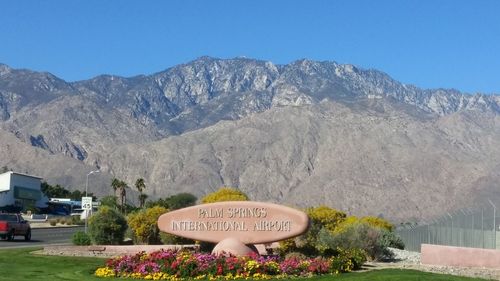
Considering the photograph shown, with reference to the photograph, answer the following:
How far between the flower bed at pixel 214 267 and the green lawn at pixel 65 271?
86cm

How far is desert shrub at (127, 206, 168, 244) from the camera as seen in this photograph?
39.1 meters

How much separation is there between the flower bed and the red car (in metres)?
23.0

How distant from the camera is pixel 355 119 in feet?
601

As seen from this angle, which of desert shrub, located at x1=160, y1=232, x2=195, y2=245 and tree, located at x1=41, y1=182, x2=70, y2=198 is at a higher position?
tree, located at x1=41, y1=182, x2=70, y2=198

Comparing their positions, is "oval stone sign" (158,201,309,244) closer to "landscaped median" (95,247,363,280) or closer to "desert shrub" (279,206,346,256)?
"desert shrub" (279,206,346,256)

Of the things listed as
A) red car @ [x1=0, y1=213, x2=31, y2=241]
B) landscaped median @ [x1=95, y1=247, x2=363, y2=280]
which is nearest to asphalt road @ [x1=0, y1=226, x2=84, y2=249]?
red car @ [x1=0, y1=213, x2=31, y2=241]

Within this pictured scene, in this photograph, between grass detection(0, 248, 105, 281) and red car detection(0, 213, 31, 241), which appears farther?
red car detection(0, 213, 31, 241)

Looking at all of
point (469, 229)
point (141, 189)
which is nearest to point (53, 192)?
point (141, 189)

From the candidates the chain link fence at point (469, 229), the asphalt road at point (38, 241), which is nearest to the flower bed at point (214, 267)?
the chain link fence at point (469, 229)

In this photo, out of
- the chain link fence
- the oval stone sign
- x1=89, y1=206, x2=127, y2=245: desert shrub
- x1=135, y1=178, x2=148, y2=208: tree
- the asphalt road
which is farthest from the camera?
x1=135, y1=178, x2=148, y2=208: tree

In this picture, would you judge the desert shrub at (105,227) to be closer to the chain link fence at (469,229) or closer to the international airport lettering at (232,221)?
the international airport lettering at (232,221)

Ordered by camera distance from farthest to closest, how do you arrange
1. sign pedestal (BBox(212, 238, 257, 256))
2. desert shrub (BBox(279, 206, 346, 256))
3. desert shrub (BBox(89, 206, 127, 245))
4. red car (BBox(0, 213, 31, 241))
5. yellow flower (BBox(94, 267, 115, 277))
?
red car (BBox(0, 213, 31, 241))
desert shrub (BBox(89, 206, 127, 245))
desert shrub (BBox(279, 206, 346, 256))
sign pedestal (BBox(212, 238, 257, 256))
yellow flower (BBox(94, 267, 115, 277))

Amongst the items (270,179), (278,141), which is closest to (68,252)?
(270,179)

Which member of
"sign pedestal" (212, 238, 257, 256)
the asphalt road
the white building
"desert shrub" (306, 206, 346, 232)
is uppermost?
the white building
